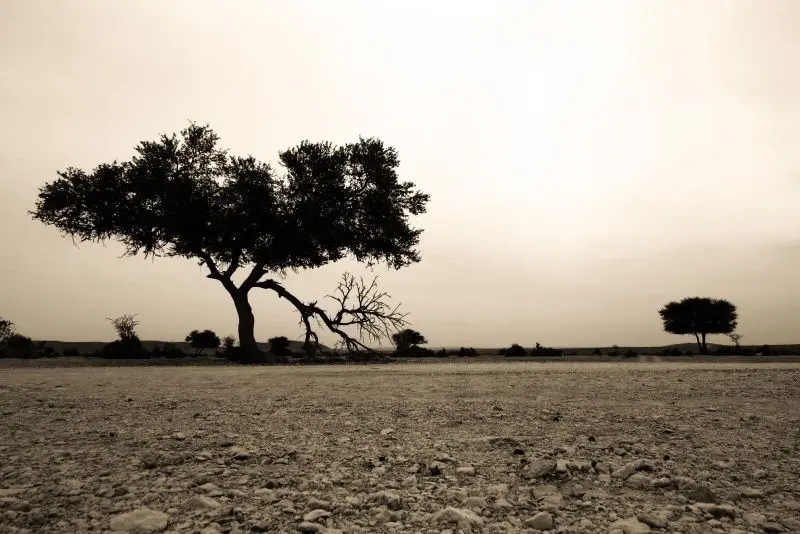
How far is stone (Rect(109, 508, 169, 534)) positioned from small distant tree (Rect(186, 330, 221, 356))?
1418 inches

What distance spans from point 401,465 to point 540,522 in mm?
1143

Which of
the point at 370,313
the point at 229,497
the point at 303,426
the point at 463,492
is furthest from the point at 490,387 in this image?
the point at 370,313

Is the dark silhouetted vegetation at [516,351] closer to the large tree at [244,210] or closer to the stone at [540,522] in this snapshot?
the large tree at [244,210]

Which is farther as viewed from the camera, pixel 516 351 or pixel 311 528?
pixel 516 351

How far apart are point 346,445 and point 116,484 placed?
5.20ft

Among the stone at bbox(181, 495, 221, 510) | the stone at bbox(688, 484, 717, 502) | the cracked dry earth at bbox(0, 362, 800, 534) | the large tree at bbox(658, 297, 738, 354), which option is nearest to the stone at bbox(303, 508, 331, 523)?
the cracked dry earth at bbox(0, 362, 800, 534)

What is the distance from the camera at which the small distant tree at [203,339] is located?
117ft

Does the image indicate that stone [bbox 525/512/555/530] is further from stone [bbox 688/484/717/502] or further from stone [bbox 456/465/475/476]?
stone [bbox 688/484/717/502]

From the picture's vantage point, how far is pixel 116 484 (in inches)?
113

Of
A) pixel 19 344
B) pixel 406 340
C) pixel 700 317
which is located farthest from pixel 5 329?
pixel 700 317

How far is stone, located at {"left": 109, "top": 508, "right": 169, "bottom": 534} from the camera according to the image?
2304 millimetres

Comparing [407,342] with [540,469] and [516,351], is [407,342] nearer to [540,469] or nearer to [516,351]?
[516,351]

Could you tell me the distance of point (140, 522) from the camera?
236 cm

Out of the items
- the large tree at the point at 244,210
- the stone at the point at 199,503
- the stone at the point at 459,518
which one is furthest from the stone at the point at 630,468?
the large tree at the point at 244,210
